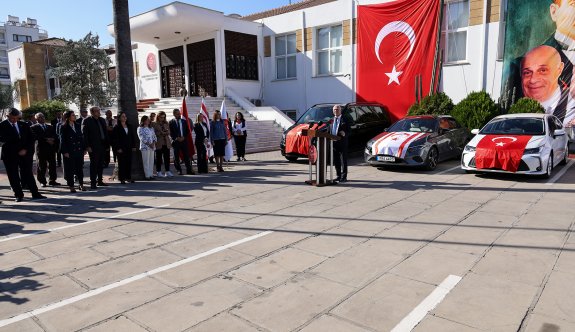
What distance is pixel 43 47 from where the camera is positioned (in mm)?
40531

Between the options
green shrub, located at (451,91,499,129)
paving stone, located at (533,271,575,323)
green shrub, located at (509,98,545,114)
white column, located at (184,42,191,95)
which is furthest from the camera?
white column, located at (184,42,191,95)

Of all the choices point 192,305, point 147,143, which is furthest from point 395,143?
point 192,305

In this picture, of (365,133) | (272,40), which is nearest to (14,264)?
(365,133)

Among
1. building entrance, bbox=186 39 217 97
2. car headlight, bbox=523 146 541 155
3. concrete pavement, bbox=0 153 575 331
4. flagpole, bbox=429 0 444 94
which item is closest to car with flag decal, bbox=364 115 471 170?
concrete pavement, bbox=0 153 575 331

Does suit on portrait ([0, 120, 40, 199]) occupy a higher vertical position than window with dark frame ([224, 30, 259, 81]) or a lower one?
lower

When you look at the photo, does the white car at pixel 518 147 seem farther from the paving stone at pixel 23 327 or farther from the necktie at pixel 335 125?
the paving stone at pixel 23 327

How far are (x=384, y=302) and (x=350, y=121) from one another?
9.56 m

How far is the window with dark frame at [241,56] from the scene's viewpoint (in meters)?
21.1

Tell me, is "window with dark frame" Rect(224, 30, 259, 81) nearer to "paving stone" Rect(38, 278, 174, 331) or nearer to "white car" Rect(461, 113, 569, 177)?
"white car" Rect(461, 113, 569, 177)

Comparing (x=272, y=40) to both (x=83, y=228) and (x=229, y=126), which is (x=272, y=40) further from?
(x=83, y=228)

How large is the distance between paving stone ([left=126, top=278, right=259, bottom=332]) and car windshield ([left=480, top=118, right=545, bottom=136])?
8.27 meters

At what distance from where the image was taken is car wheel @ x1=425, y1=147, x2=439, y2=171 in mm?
10188

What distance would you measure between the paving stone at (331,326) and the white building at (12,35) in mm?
79824

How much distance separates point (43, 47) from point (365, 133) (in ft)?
132
